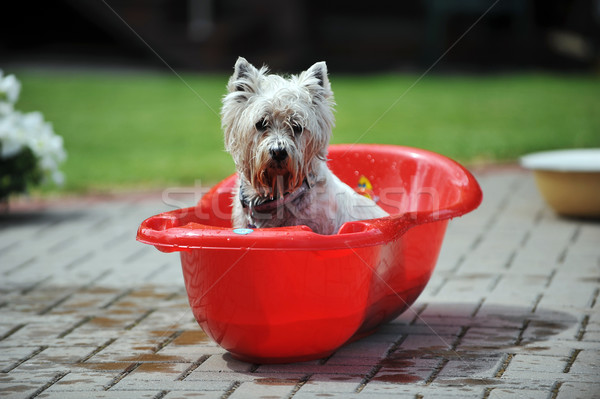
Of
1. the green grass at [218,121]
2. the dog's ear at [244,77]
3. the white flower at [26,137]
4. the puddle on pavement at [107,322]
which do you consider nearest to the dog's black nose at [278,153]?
the dog's ear at [244,77]

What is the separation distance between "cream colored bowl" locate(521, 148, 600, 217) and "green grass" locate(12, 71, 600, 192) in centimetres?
266

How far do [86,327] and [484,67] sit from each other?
14.2m

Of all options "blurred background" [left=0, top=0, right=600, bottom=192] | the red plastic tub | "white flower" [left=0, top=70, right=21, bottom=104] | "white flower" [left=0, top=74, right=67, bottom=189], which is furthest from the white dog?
"blurred background" [left=0, top=0, right=600, bottom=192]

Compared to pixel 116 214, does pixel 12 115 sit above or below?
above

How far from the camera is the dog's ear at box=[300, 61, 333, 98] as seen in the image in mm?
4422

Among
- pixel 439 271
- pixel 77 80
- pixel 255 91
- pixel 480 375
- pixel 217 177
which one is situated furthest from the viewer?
pixel 77 80

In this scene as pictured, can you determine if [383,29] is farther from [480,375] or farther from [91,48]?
[480,375]

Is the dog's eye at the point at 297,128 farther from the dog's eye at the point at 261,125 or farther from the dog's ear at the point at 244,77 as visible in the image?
the dog's ear at the point at 244,77

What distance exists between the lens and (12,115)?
7.71 m

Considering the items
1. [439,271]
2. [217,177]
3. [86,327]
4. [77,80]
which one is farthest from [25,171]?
[77,80]

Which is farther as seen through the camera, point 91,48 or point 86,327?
point 91,48

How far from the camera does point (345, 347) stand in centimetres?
449

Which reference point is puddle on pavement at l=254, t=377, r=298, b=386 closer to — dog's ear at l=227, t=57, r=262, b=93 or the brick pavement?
the brick pavement

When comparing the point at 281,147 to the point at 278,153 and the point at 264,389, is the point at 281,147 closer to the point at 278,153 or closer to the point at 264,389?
the point at 278,153
